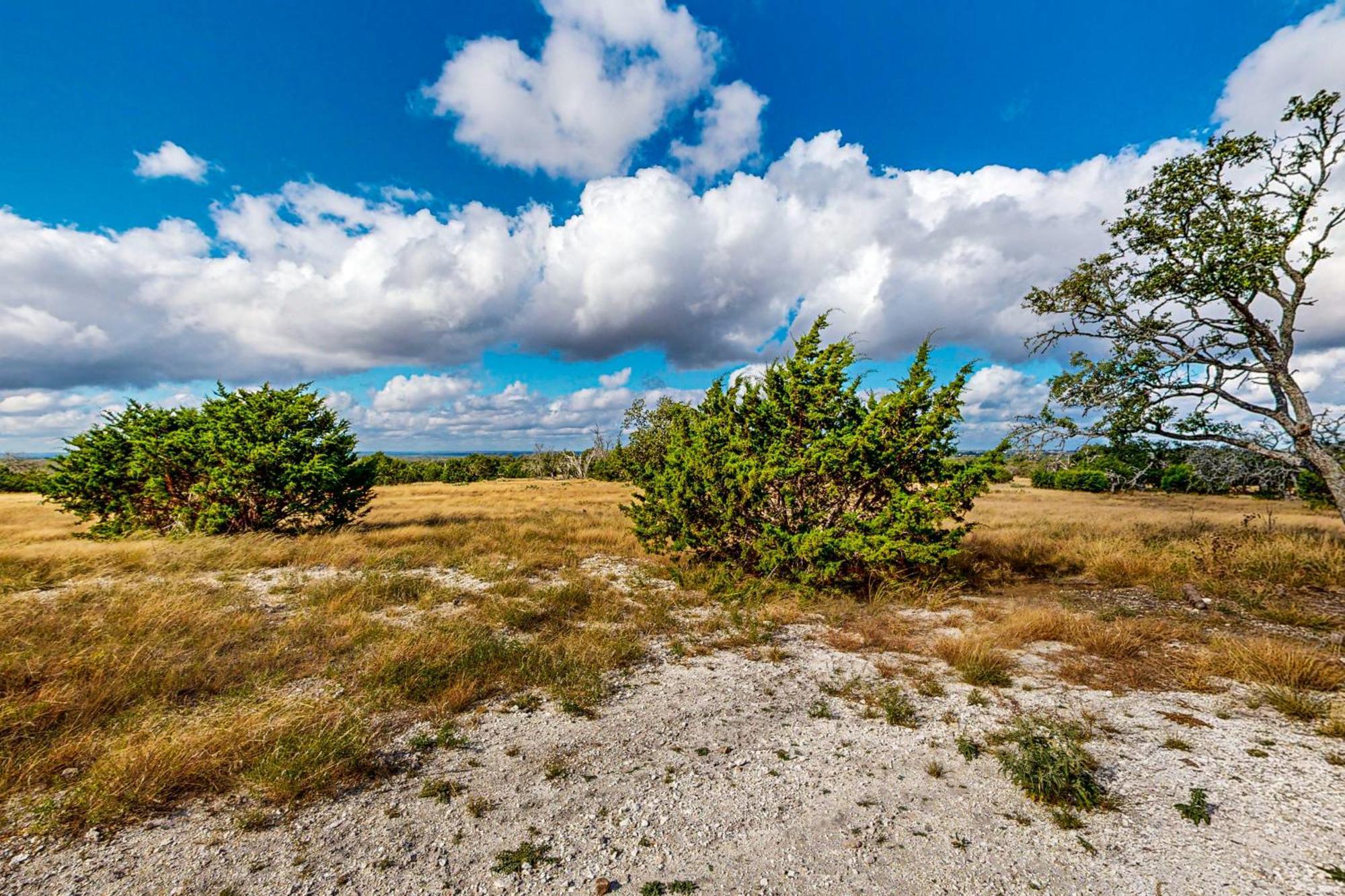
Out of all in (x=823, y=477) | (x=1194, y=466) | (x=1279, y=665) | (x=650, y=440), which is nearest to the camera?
(x=1279, y=665)

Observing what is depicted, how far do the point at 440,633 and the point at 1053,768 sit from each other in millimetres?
6517

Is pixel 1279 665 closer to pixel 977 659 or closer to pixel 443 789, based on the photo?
pixel 977 659

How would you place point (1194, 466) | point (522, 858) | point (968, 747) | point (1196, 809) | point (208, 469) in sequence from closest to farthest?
point (522, 858)
point (1196, 809)
point (968, 747)
point (1194, 466)
point (208, 469)

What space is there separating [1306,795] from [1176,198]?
12.6 meters

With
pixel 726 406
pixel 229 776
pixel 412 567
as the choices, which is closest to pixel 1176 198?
pixel 726 406

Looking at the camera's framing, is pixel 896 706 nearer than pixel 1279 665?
Yes

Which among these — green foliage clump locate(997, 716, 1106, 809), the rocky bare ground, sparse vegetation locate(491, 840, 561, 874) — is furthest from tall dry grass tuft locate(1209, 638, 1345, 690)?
sparse vegetation locate(491, 840, 561, 874)

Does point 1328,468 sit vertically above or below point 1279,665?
above

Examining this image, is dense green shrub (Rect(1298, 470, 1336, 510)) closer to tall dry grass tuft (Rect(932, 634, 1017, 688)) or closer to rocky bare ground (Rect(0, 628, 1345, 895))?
tall dry grass tuft (Rect(932, 634, 1017, 688))

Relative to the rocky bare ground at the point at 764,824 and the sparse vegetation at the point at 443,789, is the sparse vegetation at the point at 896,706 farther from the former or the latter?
the sparse vegetation at the point at 443,789

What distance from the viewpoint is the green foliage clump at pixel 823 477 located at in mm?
8859

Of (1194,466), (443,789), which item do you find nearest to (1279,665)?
(443,789)

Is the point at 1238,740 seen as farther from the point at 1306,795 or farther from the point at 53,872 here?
the point at 53,872

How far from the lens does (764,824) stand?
11.0 feet
